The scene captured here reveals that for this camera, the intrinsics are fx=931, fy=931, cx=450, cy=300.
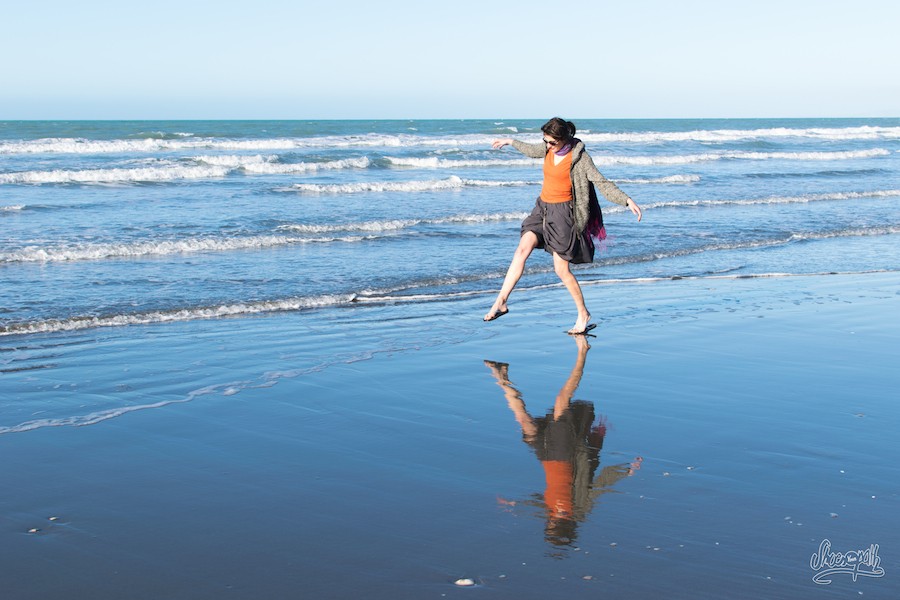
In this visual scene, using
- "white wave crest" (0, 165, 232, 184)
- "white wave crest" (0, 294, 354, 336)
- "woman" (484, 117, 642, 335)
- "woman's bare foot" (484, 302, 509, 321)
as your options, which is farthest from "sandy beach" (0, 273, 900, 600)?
"white wave crest" (0, 165, 232, 184)

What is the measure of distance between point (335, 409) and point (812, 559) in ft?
9.23

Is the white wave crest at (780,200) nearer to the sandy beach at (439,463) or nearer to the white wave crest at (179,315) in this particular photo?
the white wave crest at (179,315)

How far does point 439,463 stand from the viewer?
443 cm

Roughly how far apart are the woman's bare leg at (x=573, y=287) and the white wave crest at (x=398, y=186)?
14.4 meters

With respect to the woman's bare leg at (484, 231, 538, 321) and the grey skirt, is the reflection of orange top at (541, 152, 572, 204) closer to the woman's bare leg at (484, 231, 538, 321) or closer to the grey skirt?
the grey skirt

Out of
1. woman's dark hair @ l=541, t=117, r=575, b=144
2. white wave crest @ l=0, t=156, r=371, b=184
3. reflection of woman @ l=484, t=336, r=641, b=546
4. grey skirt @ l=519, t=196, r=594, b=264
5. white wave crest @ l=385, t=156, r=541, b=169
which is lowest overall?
reflection of woman @ l=484, t=336, r=641, b=546

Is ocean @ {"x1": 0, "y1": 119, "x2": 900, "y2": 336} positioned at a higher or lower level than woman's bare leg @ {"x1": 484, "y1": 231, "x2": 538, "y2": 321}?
lower

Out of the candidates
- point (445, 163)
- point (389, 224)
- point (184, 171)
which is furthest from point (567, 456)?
point (445, 163)

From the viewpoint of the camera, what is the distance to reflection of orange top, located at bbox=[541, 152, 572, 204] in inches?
282

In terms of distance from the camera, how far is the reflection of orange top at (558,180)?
7.16 metres

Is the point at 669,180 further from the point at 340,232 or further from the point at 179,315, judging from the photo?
the point at 179,315

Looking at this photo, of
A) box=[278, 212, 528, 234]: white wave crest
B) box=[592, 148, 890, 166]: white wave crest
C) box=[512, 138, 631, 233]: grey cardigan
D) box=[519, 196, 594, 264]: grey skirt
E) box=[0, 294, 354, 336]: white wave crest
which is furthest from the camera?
box=[592, 148, 890, 166]: white wave crest

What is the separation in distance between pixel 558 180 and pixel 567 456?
10.4 ft

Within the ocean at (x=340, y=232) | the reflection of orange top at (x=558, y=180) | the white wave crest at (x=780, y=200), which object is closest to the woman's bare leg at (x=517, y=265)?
the reflection of orange top at (x=558, y=180)
